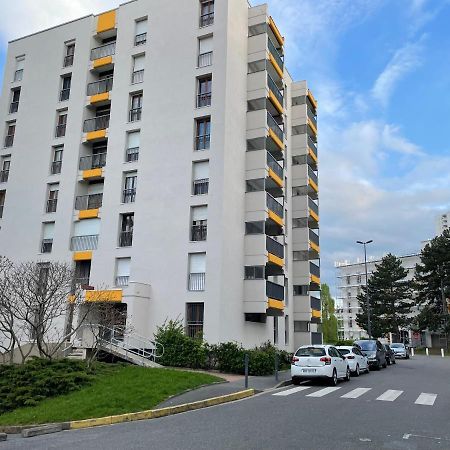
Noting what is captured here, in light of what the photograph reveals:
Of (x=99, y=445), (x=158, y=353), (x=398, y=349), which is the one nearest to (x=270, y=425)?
(x=99, y=445)

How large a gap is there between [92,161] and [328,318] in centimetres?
4429

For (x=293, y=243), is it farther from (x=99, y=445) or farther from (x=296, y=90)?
(x=99, y=445)

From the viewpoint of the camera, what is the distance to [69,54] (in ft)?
111

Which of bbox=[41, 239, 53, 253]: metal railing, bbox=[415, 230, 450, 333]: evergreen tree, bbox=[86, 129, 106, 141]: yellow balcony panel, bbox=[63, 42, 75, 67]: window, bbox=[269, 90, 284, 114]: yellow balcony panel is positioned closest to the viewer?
bbox=[41, 239, 53, 253]: metal railing

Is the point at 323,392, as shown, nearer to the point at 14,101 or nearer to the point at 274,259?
the point at 274,259

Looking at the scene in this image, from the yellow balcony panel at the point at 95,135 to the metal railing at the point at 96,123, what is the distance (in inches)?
20.9

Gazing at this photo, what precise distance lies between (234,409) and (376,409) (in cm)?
365

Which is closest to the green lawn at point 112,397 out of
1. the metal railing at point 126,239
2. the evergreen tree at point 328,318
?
the metal railing at point 126,239

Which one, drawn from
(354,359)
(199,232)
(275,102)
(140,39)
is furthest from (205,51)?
(354,359)

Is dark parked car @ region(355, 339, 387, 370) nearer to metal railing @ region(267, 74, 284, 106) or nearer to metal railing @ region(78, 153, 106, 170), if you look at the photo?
metal railing @ region(267, 74, 284, 106)

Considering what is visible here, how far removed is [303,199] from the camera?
38781mm

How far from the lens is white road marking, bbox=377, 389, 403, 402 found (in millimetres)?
14441

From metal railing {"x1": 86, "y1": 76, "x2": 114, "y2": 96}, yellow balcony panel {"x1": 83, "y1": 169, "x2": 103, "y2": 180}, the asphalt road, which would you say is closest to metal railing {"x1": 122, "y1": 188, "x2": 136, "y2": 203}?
yellow balcony panel {"x1": 83, "y1": 169, "x2": 103, "y2": 180}

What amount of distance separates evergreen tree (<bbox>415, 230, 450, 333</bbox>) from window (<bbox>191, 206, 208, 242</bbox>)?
156 ft
